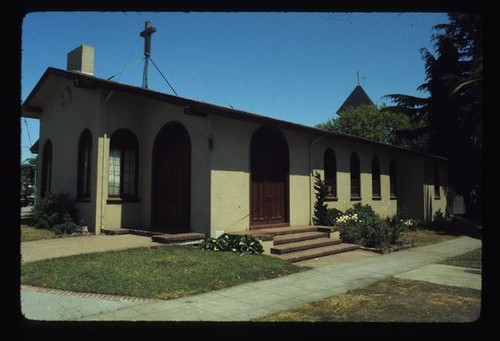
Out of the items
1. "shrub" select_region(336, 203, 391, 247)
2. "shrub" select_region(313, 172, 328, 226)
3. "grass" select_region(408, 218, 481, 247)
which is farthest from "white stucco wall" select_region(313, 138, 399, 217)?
"grass" select_region(408, 218, 481, 247)

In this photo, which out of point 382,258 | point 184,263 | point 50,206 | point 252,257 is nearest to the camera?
point 184,263

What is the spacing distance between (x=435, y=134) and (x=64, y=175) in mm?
21656

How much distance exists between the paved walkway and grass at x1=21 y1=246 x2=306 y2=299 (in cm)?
33

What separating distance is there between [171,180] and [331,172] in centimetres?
680

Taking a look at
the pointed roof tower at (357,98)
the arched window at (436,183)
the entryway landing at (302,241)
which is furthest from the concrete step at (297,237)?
the pointed roof tower at (357,98)

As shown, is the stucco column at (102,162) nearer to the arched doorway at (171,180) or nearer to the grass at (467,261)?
the arched doorway at (171,180)

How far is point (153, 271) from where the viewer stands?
25.1 ft

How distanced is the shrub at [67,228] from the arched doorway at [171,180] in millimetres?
2192

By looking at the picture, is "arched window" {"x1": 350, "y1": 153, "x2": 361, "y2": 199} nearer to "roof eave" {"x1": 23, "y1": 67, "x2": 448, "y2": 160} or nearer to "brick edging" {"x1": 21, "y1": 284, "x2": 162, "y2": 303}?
"roof eave" {"x1": 23, "y1": 67, "x2": 448, "y2": 160}

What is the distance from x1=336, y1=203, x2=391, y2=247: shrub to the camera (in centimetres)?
1305

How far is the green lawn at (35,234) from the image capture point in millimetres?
11219

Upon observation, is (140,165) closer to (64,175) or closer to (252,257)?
(64,175)
